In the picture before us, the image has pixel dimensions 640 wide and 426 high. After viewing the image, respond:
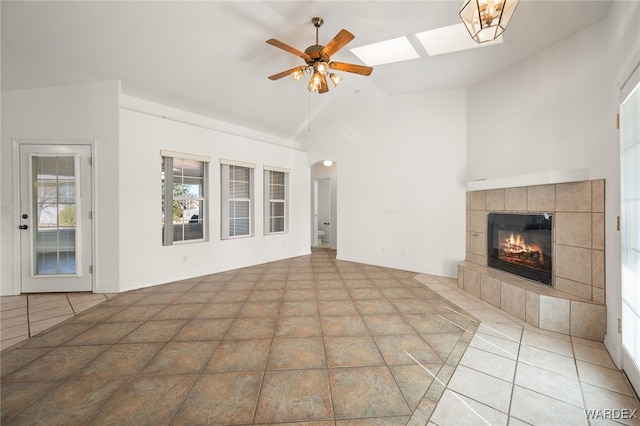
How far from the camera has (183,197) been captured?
470cm

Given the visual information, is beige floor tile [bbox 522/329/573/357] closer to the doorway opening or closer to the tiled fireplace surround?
the tiled fireplace surround

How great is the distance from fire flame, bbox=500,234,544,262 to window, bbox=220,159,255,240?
4.57 meters

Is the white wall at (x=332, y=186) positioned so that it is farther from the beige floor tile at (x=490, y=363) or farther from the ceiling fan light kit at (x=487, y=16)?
the ceiling fan light kit at (x=487, y=16)

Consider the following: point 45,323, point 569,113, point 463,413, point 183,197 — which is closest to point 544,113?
point 569,113

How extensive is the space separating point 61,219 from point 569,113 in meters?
6.62

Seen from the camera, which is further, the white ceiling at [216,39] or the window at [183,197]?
the window at [183,197]

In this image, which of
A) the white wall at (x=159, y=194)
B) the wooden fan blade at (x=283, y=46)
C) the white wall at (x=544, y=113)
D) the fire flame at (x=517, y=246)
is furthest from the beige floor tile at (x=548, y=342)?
the white wall at (x=159, y=194)

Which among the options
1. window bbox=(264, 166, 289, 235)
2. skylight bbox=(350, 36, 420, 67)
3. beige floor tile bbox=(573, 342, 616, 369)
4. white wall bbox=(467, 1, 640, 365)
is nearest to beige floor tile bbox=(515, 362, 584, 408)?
beige floor tile bbox=(573, 342, 616, 369)

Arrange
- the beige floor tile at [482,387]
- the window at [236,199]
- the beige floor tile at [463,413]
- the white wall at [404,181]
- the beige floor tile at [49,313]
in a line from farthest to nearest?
1. the window at [236,199]
2. the white wall at [404,181]
3. the beige floor tile at [49,313]
4. the beige floor tile at [482,387]
5. the beige floor tile at [463,413]

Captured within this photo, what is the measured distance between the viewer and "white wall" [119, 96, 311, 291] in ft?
12.9

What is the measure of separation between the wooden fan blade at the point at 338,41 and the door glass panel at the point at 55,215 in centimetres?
387

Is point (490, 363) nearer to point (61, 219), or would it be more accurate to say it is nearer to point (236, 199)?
point (236, 199)

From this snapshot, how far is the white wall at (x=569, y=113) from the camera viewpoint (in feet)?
7.30

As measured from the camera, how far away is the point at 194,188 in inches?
191
